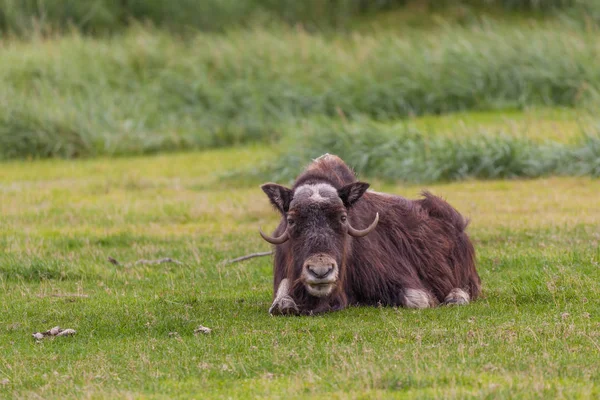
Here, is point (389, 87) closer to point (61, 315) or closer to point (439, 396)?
point (61, 315)

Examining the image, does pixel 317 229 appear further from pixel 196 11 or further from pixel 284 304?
pixel 196 11

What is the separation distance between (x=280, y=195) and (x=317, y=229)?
54 centimetres

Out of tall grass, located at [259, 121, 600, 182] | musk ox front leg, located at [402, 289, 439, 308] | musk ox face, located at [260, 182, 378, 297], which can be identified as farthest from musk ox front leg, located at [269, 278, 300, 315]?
tall grass, located at [259, 121, 600, 182]

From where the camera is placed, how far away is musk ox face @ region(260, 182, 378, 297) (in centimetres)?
907

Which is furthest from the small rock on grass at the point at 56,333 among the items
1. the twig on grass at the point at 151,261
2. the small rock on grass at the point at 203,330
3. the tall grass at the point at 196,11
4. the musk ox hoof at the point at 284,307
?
the tall grass at the point at 196,11

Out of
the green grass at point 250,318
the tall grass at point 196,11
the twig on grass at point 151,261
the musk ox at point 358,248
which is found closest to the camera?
the green grass at point 250,318

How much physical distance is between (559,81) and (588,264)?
16674mm

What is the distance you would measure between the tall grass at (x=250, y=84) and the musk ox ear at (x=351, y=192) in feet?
54.0

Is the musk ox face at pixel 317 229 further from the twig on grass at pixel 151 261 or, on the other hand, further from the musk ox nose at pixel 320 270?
the twig on grass at pixel 151 261

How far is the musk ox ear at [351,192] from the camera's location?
9523mm

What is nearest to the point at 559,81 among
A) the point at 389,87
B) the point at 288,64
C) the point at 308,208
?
the point at 389,87

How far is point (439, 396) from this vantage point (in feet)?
21.0

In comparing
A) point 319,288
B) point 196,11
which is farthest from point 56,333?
point 196,11

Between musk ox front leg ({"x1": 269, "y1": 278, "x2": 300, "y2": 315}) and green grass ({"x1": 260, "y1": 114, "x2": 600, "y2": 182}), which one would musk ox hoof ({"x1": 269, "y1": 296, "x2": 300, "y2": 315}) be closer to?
musk ox front leg ({"x1": 269, "y1": 278, "x2": 300, "y2": 315})
